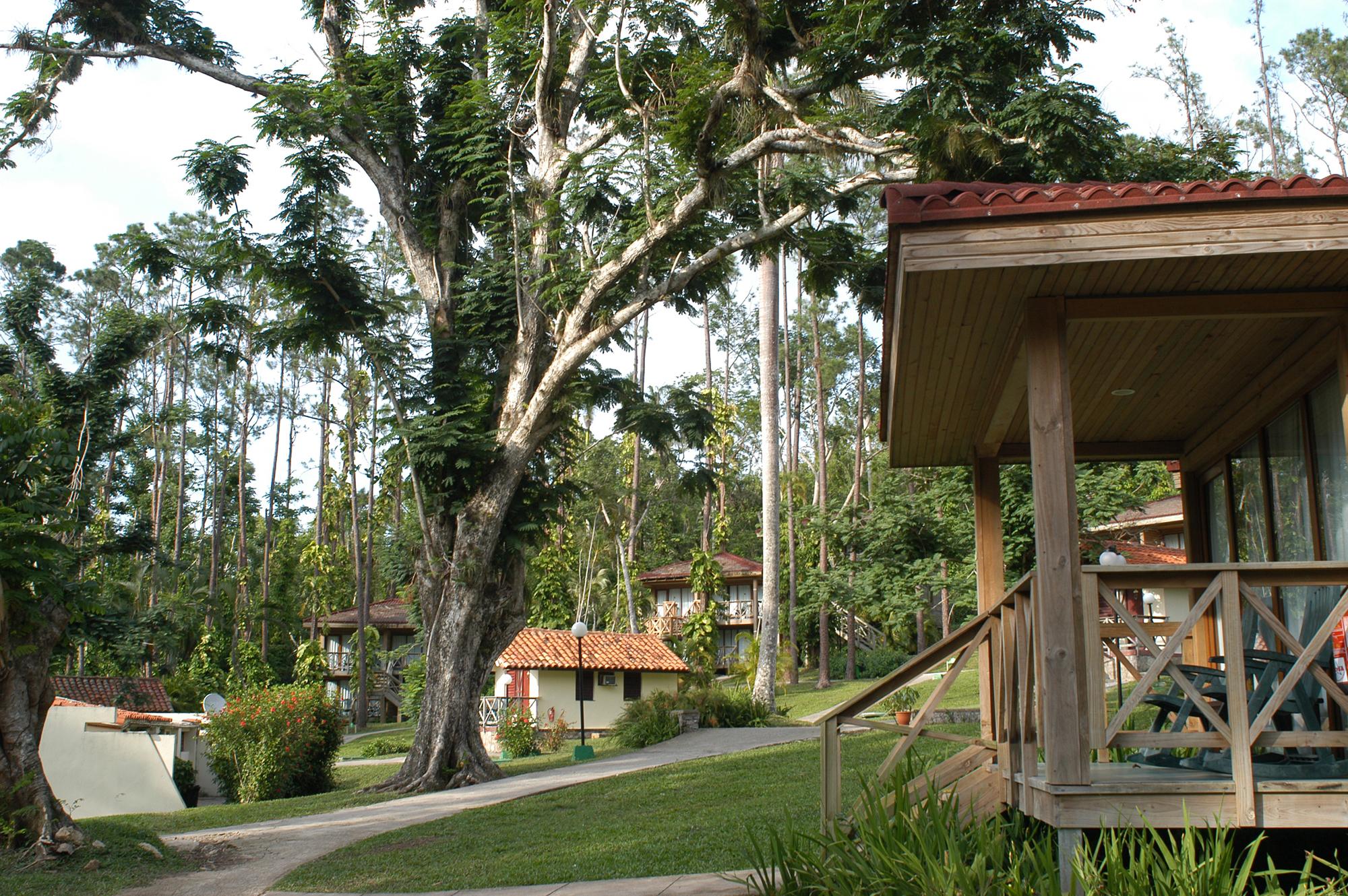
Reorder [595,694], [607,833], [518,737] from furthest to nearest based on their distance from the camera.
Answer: [595,694]
[518,737]
[607,833]

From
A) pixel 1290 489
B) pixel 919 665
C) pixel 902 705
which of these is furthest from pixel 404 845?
pixel 902 705

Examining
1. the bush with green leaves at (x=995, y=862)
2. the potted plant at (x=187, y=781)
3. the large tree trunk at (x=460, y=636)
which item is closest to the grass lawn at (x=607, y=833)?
the bush with green leaves at (x=995, y=862)

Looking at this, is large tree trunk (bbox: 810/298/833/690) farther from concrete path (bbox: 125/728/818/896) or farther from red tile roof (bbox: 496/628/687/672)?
concrete path (bbox: 125/728/818/896)

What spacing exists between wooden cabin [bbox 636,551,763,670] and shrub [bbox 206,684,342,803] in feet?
79.0

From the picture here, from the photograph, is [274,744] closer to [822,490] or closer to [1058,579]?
[1058,579]

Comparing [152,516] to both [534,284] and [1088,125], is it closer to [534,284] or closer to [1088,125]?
[534,284]

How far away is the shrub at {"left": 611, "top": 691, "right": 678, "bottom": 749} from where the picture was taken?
72.7 feet

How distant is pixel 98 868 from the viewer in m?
9.97

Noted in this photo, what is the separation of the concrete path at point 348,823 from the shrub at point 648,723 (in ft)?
2.87

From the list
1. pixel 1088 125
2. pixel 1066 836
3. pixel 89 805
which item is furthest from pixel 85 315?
pixel 1066 836

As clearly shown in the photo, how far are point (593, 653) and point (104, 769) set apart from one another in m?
15.4

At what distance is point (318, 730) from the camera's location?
20031mm

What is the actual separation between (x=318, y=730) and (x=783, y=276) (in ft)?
91.8

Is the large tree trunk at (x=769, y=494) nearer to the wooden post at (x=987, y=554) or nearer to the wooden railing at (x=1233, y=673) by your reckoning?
the wooden post at (x=987, y=554)
